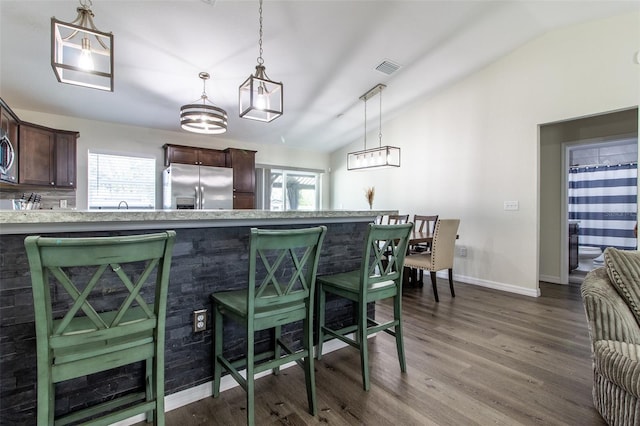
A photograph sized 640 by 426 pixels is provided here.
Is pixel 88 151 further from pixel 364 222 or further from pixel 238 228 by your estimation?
pixel 364 222

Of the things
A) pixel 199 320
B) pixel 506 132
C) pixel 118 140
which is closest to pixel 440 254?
pixel 506 132

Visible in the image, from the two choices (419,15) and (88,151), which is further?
(88,151)

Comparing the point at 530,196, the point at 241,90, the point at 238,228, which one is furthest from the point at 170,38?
the point at 530,196

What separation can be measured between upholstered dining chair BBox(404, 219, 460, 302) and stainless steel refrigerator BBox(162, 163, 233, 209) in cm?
325

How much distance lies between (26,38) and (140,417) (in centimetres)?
346

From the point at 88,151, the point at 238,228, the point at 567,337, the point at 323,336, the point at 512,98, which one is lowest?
the point at 567,337

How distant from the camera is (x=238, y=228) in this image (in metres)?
1.94

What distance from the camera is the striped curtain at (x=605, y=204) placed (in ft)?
19.5

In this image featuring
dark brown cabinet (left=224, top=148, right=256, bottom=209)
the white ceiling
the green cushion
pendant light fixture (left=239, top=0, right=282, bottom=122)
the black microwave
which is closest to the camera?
the green cushion

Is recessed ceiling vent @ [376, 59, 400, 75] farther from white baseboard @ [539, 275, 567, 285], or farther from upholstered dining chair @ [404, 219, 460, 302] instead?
white baseboard @ [539, 275, 567, 285]

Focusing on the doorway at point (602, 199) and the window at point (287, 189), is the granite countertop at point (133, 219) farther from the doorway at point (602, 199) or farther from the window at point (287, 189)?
the doorway at point (602, 199)

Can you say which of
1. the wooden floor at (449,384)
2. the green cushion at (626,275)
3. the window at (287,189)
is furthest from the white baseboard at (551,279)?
the window at (287,189)

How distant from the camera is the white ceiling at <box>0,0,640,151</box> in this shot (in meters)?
2.78

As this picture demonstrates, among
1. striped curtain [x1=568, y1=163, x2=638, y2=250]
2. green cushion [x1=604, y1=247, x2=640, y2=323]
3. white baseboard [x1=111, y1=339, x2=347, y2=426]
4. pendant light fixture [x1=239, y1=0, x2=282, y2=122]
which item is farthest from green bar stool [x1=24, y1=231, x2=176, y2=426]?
striped curtain [x1=568, y1=163, x2=638, y2=250]
